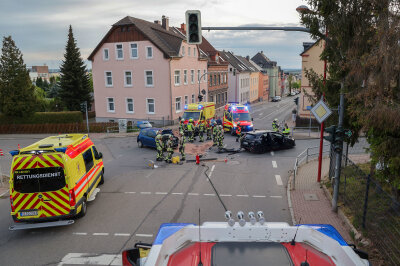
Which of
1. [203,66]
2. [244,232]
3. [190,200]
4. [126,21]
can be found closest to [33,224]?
[190,200]

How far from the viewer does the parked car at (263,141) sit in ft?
60.7

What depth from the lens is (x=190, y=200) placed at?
11078 millimetres

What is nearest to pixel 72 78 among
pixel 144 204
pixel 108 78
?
pixel 108 78

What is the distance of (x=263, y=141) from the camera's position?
18719mm

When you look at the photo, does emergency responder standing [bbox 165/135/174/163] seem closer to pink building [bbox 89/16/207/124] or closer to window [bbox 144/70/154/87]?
pink building [bbox 89/16/207/124]

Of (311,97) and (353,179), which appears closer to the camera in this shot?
(353,179)

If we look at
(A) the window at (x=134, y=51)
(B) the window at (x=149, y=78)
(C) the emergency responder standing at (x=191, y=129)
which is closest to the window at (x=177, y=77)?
(B) the window at (x=149, y=78)

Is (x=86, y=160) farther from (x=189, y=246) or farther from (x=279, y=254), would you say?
(x=279, y=254)

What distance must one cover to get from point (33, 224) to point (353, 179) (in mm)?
9506

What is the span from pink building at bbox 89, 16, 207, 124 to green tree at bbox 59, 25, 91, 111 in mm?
8379

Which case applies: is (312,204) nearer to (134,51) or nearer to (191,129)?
(191,129)

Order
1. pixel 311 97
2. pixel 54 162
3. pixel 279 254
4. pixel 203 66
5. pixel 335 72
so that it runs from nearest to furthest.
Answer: pixel 279 254, pixel 54 162, pixel 335 72, pixel 311 97, pixel 203 66

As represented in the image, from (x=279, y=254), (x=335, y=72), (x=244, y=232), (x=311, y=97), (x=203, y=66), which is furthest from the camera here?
(x=203, y=66)

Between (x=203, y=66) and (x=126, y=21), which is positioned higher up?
(x=126, y=21)
